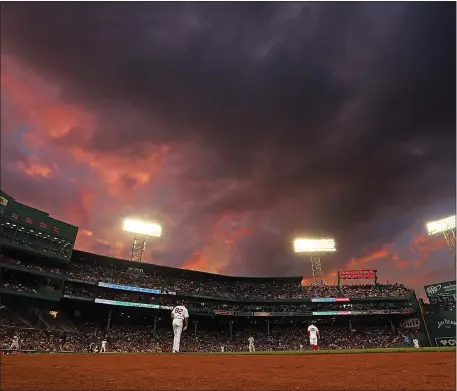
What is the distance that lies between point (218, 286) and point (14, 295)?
104ft

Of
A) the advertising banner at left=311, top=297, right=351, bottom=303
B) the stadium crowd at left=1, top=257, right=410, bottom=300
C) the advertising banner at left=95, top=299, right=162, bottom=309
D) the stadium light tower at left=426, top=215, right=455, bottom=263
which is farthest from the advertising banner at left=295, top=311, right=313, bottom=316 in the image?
the stadium light tower at left=426, top=215, right=455, bottom=263

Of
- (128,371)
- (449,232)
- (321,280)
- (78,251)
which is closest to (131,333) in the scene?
(78,251)

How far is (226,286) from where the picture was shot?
59062mm

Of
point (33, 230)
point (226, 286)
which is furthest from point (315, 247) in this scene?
point (33, 230)

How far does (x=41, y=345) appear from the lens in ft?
110

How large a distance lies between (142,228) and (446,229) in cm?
5411

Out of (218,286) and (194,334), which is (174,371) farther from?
(218,286)

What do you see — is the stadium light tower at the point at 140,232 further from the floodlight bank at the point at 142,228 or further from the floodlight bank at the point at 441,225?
the floodlight bank at the point at 441,225

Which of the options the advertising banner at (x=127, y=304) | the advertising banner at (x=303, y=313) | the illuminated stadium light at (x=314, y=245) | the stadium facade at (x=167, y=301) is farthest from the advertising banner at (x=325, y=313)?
the advertising banner at (x=127, y=304)

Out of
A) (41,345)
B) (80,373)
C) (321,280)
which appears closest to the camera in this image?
(80,373)

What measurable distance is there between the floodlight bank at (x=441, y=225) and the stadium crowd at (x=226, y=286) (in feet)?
37.8

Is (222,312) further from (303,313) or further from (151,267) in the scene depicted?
(151,267)

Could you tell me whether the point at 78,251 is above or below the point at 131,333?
above

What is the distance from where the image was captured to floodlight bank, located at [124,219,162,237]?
57.0m
